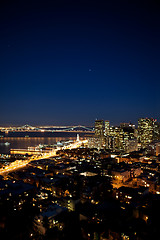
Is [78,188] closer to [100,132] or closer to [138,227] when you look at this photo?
[138,227]

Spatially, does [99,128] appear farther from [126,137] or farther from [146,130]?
[126,137]

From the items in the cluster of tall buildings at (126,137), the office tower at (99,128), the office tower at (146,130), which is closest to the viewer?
the cluster of tall buildings at (126,137)

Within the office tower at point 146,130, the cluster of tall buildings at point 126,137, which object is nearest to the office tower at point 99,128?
the cluster of tall buildings at point 126,137

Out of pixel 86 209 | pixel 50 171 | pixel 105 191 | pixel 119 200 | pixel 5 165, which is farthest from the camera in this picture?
pixel 5 165

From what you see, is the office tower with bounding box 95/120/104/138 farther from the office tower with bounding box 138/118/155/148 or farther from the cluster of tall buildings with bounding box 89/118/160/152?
the office tower with bounding box 138/118/155/148

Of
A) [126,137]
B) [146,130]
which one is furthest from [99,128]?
[126,137]

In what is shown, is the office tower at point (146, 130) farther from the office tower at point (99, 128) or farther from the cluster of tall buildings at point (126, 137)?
the office tower at point (99, 128)

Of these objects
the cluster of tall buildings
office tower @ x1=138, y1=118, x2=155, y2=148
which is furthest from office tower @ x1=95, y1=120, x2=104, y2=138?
office tower @ x1=138, y1=118, x2=155, y2=148

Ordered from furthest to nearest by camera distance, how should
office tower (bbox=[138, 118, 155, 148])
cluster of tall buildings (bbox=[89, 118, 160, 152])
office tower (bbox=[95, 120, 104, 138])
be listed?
office tower (bbox=[95, 120, 104, 138]), office tower (bbox=[138, 118, 155, 148]), cluster of tall buildings (bbox=[89, 118, 160, 152])

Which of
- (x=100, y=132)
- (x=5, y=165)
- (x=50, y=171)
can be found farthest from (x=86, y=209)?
(x=100, y=132)
